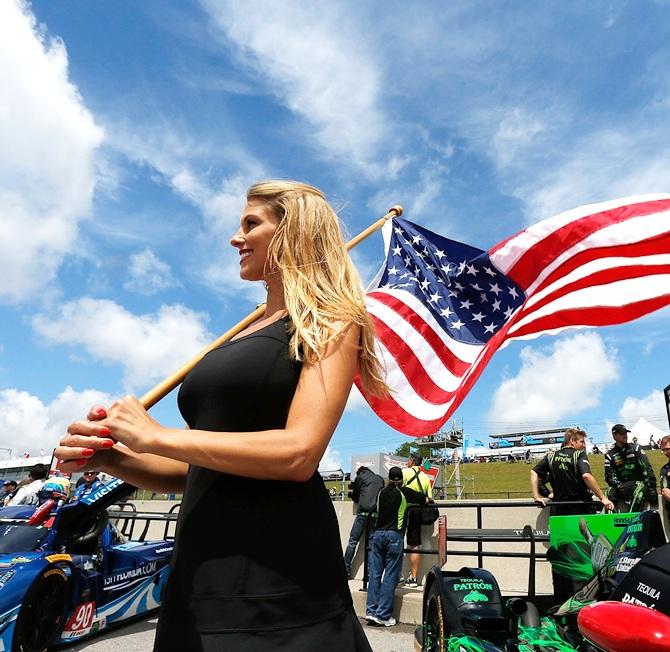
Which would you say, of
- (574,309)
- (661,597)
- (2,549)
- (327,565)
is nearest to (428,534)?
(574,309)

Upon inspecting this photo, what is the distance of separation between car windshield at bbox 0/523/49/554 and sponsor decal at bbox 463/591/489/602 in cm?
416

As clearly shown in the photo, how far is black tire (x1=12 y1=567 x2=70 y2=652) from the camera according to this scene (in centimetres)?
517

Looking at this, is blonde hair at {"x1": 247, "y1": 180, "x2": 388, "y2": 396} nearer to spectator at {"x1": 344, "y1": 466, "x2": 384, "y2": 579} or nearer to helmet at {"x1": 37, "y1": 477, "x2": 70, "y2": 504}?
helmet at {"x1": 37, "y1": 477, "x2": 70, "y2": 504}

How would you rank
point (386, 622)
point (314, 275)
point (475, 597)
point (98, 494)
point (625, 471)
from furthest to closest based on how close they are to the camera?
1. point (625, 471)
2. point (386, 622)
3. point (98, 494)
4. point (475, 597)
5. point (314, 275)

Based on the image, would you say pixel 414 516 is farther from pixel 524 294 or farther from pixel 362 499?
pixel 524 294

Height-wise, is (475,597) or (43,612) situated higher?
(475,597)


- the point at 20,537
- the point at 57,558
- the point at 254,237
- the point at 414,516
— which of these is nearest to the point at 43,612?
the point at 57,558

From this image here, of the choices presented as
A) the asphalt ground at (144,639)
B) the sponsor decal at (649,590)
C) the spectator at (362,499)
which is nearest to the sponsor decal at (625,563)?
the sponsor decal at (649,590)

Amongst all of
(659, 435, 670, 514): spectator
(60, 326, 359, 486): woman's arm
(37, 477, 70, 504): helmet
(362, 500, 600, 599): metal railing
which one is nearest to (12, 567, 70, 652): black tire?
(37, 477, 70, 504): helmet

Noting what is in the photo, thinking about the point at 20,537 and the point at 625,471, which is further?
the point at 625,471

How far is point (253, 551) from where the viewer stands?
4.10 feet

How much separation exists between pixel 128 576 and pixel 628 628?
663 centimetres

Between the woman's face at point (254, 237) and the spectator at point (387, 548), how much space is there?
6.28 metres

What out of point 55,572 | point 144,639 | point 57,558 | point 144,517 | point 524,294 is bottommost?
point 144,639
